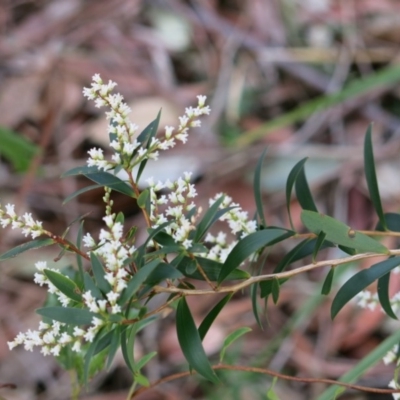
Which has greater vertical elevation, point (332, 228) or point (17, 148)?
point (17, 148)

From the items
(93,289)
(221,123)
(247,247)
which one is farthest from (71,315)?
(221,123)

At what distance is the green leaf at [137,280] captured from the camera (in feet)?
1.24

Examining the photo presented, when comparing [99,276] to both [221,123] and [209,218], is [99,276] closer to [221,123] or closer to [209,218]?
[209,218]

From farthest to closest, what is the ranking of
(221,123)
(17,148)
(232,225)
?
1. (221,123)
2. (17,148)
3. (232,225)

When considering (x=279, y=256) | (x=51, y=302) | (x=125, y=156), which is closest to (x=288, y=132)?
(x=279, y=256)

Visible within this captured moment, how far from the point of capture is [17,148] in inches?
43.8

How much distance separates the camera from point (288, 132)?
1.36m

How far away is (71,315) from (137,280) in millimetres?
49

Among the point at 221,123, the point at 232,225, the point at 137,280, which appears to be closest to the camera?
the point at 137,280

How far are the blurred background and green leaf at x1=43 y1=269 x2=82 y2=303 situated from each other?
0.56 metres

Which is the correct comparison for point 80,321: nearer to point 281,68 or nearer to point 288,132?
point 288,132

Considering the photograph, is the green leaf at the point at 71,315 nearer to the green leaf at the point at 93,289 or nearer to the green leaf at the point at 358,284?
the green leaf at the point at 93,289

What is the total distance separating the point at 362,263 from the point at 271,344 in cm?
23

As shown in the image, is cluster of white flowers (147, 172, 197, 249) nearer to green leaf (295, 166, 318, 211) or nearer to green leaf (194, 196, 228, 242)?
green leaf (194, 196, 228, 242)
